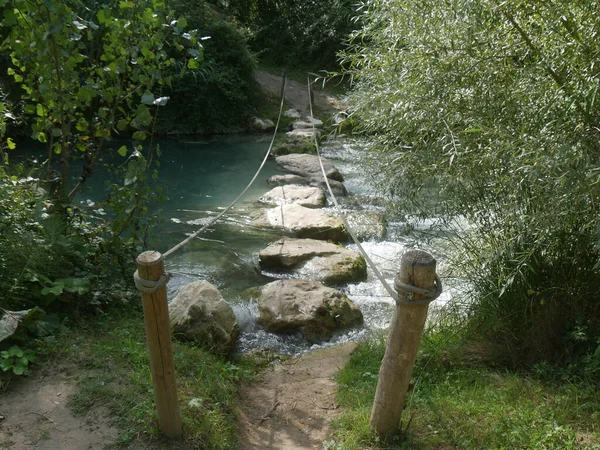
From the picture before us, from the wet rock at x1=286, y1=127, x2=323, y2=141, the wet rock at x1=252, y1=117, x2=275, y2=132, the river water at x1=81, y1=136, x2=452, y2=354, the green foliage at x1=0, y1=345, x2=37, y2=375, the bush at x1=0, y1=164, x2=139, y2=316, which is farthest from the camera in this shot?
the wet rock at x1=252, y1=117, x2=275, y2=132

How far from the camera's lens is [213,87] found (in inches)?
→ 568

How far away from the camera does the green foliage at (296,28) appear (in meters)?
19.6

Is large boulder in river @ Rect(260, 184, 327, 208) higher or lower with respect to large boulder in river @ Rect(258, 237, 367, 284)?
higher

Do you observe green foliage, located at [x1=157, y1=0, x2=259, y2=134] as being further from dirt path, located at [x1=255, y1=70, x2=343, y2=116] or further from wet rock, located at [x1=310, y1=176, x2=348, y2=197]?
wet rock, located at [x1=310, y1=176, x2=348, y2=197]

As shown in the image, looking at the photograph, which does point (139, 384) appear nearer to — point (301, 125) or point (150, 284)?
point (150, 284)

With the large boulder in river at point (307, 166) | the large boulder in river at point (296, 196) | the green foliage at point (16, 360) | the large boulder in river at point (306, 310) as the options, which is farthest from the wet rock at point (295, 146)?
the green foliage at point (16, 360)

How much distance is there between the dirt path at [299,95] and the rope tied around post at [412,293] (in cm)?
1346

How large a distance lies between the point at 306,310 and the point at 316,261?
4.35 feet

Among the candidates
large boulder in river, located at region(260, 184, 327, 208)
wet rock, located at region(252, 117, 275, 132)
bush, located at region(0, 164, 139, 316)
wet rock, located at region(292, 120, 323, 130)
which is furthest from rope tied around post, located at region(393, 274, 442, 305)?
wet rock, located at region(252, 117, 275, 132)

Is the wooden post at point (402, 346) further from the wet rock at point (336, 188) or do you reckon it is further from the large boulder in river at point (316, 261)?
the wet rock at point (336, 188)

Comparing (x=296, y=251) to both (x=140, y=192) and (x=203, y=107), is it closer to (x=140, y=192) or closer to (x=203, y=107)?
(x=140, y=192)

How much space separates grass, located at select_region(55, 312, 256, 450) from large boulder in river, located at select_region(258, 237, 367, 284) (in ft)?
6.81

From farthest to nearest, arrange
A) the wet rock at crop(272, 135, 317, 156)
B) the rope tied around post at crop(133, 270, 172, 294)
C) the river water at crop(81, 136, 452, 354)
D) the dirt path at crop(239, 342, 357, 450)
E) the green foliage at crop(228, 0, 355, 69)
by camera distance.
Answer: the green foliage at crop(228, 0, 355, 69), the wet rock at crop(272, 135, 317, 156), the river water at crop(81, 136, 452, 354), the dirt path at crop(239, 342, 357, 450), the rope tied around post at crop(133, 270, 172, 294)

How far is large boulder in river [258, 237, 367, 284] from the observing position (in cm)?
571
